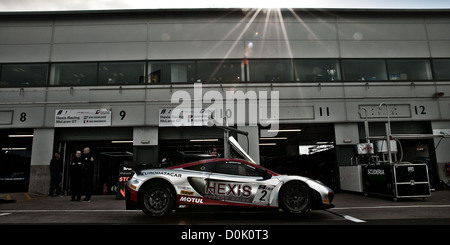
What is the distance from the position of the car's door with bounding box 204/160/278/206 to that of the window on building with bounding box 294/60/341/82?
8.06 meters

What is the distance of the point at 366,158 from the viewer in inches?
436

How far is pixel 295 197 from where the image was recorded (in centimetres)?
580

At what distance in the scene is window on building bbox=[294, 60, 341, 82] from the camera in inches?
509

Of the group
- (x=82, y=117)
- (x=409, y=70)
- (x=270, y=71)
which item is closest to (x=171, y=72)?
(x=82, y=117)

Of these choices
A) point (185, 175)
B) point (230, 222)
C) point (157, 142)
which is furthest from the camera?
point (157, 142)

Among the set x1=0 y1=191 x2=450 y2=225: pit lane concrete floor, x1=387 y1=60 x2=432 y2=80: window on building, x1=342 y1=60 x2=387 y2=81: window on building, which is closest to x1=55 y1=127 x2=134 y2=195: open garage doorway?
x1=0 y1=191 x2=450 y2=225: pit lane concrete floor

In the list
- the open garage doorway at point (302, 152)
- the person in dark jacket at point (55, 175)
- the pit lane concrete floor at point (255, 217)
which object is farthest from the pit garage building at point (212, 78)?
the pit lane concrete floor at point (255, 217)

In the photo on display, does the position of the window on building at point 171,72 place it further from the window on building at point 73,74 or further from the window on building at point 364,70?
the window on building at point 364,70

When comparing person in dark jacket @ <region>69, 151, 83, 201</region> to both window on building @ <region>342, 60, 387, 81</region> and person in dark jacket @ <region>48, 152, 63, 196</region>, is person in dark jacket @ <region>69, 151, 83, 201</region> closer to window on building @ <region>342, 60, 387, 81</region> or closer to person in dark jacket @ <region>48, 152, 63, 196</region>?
person in dark jacket @ <region>48, 152, 63, 196</region>
